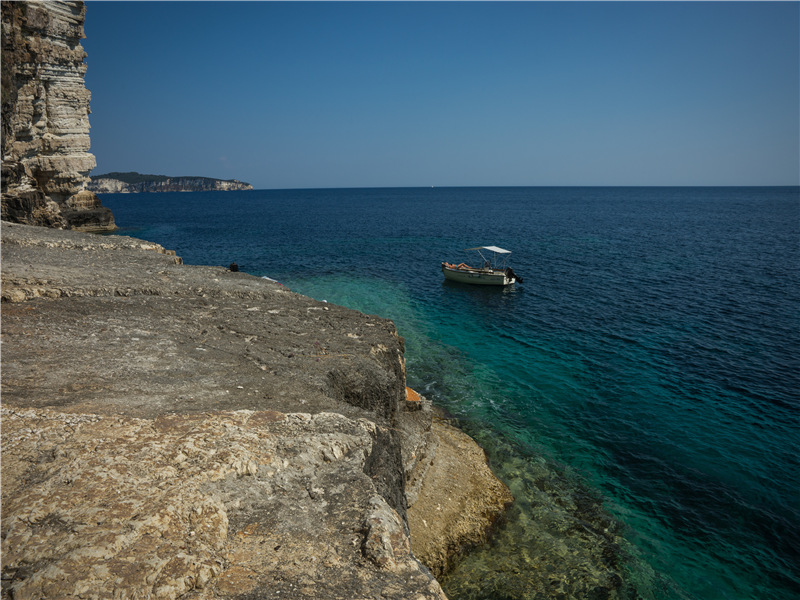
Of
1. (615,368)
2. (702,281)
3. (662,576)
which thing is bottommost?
(662,576)

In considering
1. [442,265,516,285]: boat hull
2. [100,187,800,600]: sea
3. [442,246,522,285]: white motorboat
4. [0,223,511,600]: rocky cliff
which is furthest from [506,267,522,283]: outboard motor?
[0,223,511,600]: rocky cliff

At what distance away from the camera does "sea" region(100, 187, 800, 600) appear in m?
12.9

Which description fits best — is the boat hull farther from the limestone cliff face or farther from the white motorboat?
the limestone cliff face

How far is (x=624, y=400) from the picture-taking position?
70.1ft

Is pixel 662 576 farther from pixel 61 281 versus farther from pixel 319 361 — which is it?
pixel 61 281

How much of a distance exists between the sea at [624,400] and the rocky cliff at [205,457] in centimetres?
266

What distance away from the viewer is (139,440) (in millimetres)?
6871

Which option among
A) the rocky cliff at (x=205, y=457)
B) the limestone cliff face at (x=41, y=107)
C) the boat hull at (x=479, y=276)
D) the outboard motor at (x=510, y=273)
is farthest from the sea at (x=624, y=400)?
the limestone cliff face at (x=41, y=107)

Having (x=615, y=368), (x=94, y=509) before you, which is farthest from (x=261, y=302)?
(x=615, y=368)

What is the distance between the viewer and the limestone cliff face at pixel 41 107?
39.6 meters

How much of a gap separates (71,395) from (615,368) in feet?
77.5

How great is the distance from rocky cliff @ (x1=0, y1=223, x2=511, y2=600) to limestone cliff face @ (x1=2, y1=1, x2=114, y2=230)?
36519 millimetres

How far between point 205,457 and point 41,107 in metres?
49.7

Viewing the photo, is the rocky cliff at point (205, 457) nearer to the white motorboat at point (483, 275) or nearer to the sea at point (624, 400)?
the sea at point (624, 400)
